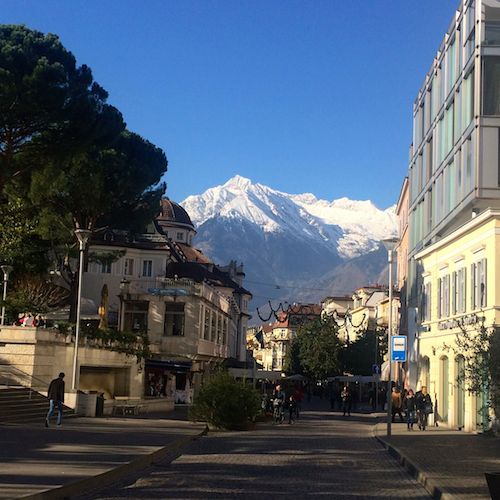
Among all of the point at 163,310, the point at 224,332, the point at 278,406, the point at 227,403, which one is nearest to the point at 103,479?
the point at 227,403

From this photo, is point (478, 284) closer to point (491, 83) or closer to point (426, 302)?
point (491, 83)

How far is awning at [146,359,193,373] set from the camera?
47128 millimetres

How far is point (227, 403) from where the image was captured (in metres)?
28.1

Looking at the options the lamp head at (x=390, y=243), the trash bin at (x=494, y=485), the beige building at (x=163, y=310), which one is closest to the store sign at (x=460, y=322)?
the lamp head at (x=390, y=243)

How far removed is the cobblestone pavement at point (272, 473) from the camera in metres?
12.5

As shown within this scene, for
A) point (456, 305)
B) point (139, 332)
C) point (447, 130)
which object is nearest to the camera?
point (456, 305)

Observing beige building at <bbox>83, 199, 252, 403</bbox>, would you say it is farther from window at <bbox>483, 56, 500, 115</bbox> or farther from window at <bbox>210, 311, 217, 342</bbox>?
window at <bbox>483, 56, 500, 115</bbox>

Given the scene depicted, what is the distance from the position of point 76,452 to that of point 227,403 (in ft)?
38.0

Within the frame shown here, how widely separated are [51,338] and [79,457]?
16782mm

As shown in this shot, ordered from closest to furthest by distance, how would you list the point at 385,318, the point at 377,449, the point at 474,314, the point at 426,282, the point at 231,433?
the point at 377,449 < the point at 231,433 < the point at 474,314 < the point at 426,282 < the point at 385,318

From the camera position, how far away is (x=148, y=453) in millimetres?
17375

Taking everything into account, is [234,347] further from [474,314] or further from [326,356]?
[474,314]

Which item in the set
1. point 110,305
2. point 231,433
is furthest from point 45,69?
point 110,305

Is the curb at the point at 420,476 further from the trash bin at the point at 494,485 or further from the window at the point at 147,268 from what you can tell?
the window at the point at 147,268
